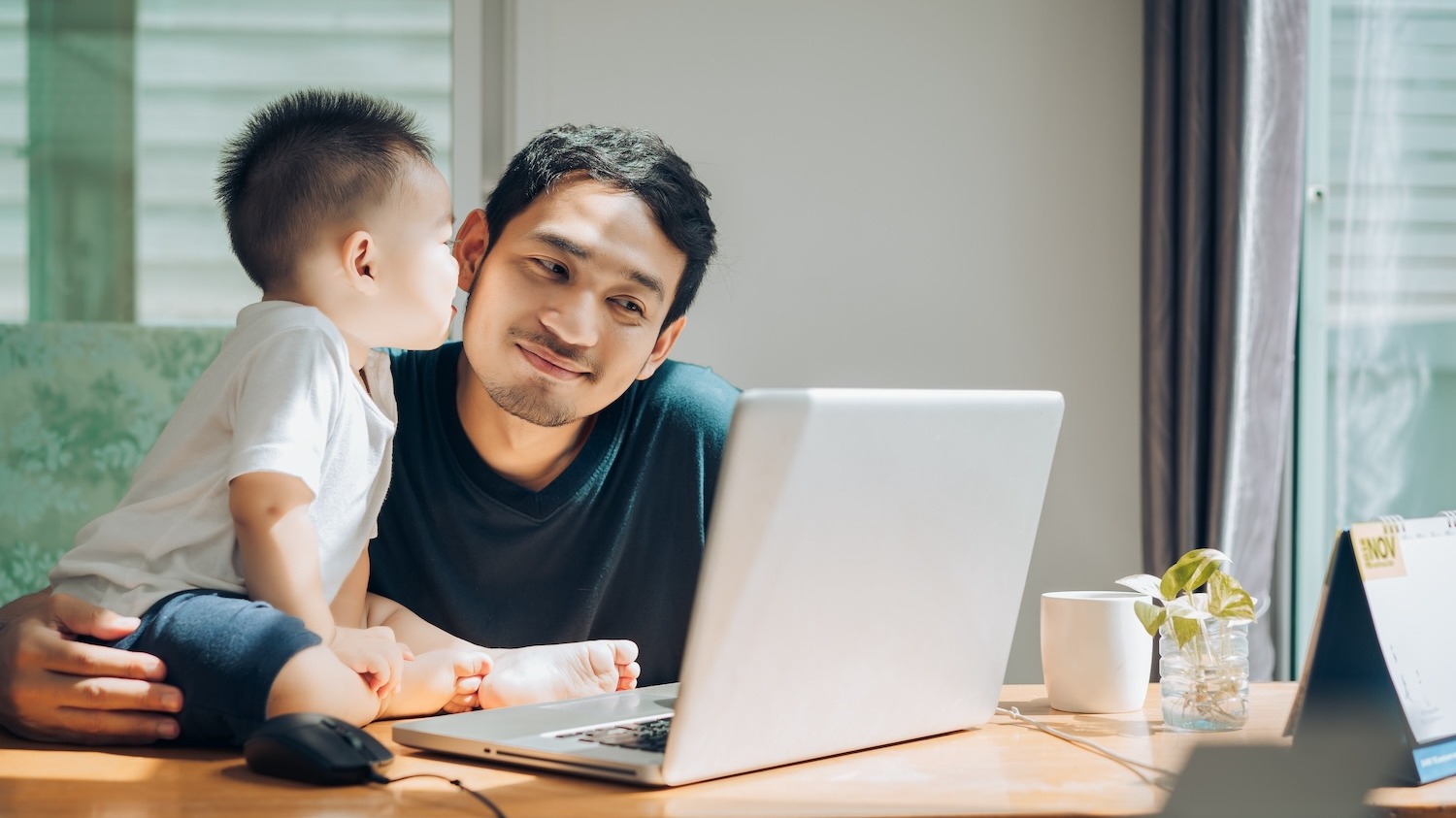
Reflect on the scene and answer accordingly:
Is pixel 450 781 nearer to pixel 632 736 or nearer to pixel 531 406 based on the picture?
pixel 632 736

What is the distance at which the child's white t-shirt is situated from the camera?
1.02 m

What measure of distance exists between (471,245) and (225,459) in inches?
23.6

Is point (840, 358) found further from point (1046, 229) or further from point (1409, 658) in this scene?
point (1409, 658)

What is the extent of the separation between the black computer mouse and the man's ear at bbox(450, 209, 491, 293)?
0.87 meters

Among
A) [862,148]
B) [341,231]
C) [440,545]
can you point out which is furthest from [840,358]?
[341,231]

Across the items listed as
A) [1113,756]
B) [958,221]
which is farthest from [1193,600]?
[958,221]

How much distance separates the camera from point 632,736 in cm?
89

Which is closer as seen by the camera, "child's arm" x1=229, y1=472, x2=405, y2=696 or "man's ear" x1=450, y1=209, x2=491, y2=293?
"child's arm" x1=229, y1=472, x2=405, y2=696

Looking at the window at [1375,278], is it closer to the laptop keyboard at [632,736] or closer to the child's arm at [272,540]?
the laptop keyboard at [632,736]

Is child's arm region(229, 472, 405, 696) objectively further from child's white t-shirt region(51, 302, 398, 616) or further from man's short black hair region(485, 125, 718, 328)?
man's short black hair region(485, 125, 718, 328)

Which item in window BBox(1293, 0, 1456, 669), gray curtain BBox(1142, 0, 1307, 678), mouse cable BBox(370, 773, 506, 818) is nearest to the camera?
mouse cable BBox(370, 773, 506, 818)

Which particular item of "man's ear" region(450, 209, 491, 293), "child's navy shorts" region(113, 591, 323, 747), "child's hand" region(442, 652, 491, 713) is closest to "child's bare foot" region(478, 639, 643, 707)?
"child's hand" region(442, 652, 491, 713)

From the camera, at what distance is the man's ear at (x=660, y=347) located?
63.0 inches

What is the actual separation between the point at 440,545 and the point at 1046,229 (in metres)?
1.73
